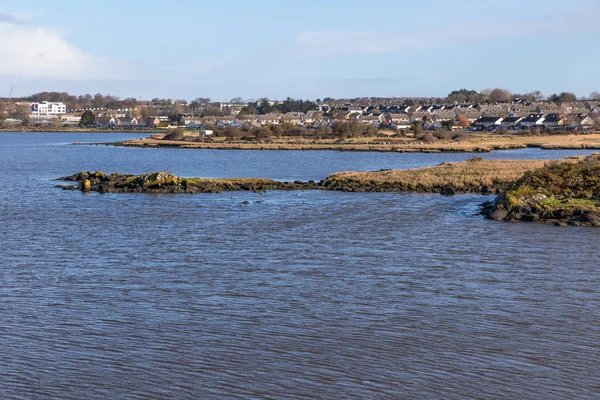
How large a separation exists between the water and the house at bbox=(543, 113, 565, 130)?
104 m

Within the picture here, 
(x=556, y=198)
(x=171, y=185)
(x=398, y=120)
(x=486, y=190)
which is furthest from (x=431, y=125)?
(x=556, y=198)

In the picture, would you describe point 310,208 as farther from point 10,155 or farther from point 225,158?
point 10,155

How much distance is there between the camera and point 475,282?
63.8ft

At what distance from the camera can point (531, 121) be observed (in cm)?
13588

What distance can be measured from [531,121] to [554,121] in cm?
451

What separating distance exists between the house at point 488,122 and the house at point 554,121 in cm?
887

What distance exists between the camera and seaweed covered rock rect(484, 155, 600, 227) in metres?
29.6

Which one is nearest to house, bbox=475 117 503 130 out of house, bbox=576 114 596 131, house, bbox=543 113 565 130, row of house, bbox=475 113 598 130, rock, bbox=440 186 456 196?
row of house, bbox=475 113 598 130

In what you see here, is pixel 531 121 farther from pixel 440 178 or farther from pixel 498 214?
pixel 498 214

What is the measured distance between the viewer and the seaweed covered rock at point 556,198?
29594mm

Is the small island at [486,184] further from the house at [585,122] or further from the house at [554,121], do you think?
the house at [554,121]

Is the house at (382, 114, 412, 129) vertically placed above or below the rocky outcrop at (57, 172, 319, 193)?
above

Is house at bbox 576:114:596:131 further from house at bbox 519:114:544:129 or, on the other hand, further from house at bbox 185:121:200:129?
house at bbox 185:121:200:129

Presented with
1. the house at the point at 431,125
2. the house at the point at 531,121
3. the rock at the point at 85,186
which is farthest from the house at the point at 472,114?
the rock at the point at 85,186
